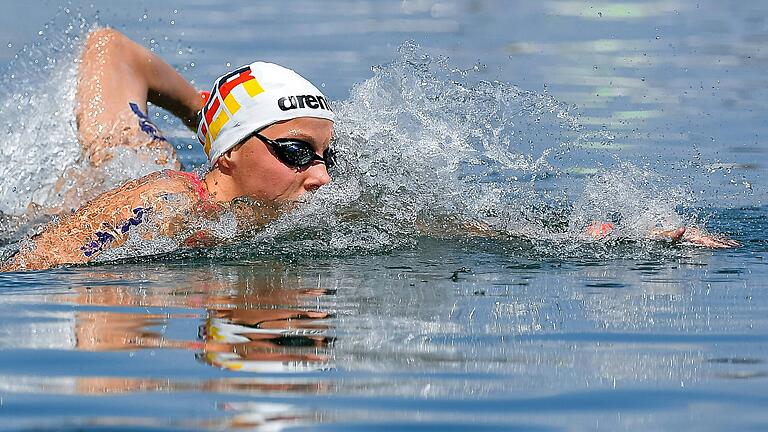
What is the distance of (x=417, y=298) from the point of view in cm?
490

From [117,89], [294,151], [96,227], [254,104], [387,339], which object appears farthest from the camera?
[117,89]

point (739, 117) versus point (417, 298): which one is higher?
point (739, 117)

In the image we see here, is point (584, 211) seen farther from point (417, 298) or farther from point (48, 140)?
point (48, 140)

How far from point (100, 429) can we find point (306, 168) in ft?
10.3

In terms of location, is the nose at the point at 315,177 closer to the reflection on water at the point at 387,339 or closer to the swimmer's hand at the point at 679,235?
the reflection on water at the point at 387,339

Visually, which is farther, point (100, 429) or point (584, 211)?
point (584, 211)

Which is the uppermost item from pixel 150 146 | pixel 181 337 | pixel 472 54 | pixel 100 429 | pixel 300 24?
pixel 300 24

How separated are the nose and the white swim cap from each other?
28 centimetres

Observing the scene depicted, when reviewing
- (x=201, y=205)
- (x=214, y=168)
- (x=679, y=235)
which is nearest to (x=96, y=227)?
(x=201, y=205)

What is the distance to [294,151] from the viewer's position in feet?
20.5

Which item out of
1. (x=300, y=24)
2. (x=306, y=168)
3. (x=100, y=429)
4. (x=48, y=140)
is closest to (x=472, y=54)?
(x=300, y=24)

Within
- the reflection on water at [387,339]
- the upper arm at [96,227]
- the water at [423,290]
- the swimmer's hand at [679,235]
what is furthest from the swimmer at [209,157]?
the swimmer's hand at [679,235]

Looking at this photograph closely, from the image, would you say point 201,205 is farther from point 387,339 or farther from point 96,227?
point 387,339

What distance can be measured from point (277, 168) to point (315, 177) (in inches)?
7.1
